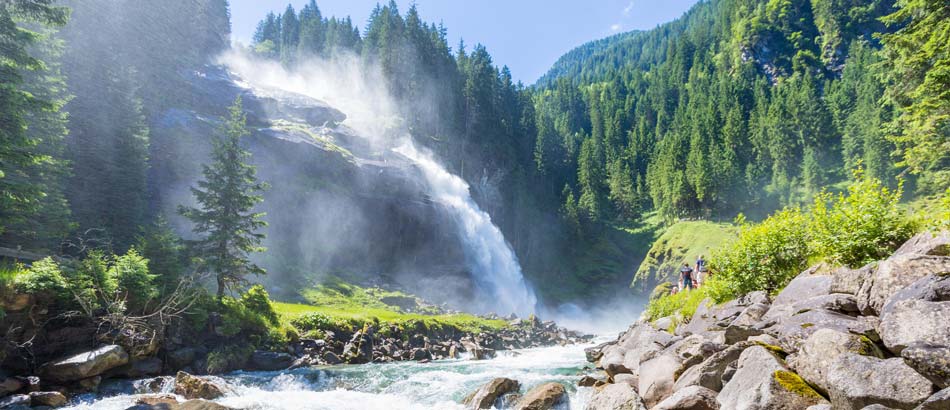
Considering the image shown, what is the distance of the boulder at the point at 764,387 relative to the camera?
575 cm

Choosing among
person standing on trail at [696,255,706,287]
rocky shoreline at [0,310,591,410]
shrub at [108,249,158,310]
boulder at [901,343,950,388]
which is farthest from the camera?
person standing on trail at [696,255,706,287]

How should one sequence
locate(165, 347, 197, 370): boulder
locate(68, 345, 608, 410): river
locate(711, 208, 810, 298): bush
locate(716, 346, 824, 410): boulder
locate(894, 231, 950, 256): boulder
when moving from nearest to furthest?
locate(716, 346, 824, 410): boulder
locate(894, 231, 950, 256): boulder
locate(711, 208, 810, 298): bush
locate(68, 345, 608, 410): river
locate(165, 347, 197, 370): boulder

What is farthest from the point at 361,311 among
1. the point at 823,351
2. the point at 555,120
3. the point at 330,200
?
the point at 555,120

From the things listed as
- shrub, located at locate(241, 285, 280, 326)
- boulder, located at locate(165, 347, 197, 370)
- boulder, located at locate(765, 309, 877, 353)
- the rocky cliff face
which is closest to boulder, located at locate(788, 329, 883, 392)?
boulder, located at locate(765, 309, 877, 353)

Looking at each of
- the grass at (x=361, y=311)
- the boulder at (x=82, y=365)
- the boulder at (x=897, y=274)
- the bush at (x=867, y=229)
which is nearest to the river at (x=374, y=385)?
the boulder at (x=82, y=365)

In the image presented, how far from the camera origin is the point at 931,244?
6820mm

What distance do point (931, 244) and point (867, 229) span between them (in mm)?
1750

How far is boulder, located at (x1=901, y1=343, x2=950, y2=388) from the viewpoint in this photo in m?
4.75

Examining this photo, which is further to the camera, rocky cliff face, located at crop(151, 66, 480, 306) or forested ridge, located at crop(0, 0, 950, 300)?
rocky cliff face, located at crop(151, 66, 480, 306)

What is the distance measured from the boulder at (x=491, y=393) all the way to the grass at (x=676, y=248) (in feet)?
186

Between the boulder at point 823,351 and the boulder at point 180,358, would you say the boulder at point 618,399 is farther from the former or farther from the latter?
the boulder at point 180,358

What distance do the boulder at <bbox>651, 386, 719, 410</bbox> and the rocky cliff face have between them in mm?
44185

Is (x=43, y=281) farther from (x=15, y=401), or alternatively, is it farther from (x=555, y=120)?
(x=555, y=120)

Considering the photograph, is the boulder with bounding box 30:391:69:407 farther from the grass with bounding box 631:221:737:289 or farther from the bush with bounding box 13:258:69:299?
the grass with bounding box 631:221:737:289
